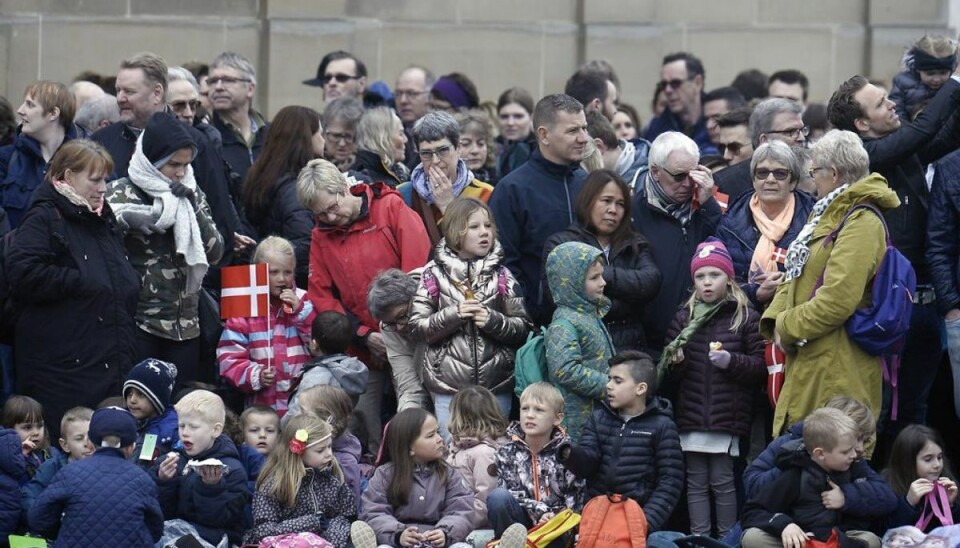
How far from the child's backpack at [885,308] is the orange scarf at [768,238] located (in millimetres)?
559

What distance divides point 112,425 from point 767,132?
13.7ft

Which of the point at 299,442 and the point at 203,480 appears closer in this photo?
the point at 203,480

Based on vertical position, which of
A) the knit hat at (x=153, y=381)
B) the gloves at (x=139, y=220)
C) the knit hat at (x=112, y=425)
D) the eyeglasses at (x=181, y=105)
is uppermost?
the eyeglasses at (x=181, y=105)

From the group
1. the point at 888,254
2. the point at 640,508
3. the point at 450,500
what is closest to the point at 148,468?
the point at 450,500

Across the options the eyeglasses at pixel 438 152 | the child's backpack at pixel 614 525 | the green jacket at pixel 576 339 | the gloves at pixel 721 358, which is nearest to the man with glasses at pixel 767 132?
the green jacket at pixel 576 339

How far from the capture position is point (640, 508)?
1094 cm

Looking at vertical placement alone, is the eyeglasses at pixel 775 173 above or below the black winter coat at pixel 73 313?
above

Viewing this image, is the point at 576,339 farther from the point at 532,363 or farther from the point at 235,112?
the point at 235,112

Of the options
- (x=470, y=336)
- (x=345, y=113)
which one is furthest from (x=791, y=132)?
(x=345, y=113)

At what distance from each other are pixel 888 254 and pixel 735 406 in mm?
1100

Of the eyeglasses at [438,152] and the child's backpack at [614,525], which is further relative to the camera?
the eyeglasses at [438,152]

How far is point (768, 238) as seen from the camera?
456 inches

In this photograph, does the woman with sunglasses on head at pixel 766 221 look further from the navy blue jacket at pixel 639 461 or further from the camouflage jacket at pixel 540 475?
the camouflage jacket at pixel 540 475

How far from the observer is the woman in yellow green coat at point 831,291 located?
428 inches
